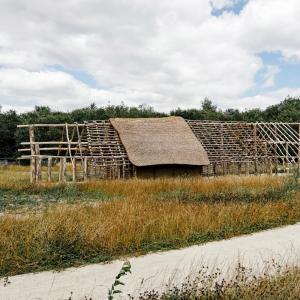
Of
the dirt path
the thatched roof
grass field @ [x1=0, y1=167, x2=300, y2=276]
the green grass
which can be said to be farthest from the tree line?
the dirt path

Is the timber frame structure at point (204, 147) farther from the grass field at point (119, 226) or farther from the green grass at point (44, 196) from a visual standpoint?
the grass field at point (119, 226)

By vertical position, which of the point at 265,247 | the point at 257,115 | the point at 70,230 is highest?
the point at 257,115

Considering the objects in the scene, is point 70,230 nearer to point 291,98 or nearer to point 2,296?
point 2,296

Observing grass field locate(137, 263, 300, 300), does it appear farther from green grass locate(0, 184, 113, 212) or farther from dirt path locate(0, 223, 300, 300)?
green grass locate(0, 184, 113, 212)

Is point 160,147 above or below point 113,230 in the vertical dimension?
above

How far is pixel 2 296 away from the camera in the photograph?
17.5 ft

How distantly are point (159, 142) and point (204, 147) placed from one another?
11.9ft

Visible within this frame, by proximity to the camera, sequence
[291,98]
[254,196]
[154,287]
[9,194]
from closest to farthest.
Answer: [154,287] → [254,196] → [9,194] → [291,98]

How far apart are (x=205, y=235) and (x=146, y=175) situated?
17.0 meters

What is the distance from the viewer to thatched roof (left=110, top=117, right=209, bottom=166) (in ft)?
82.8

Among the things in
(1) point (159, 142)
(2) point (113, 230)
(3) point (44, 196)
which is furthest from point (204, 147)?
(2) point (113, 230)

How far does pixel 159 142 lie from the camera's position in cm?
2669

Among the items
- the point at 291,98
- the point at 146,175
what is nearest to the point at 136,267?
the point at 146,175

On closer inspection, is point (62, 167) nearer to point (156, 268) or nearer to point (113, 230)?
point (113, 230)
